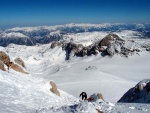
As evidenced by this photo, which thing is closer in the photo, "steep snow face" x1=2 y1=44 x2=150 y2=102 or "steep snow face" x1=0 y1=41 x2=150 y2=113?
"steep snow face" x1=0 y1=41 x2=150 y2=113

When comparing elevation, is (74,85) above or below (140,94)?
below

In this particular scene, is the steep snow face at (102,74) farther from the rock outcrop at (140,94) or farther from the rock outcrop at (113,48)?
the rock outcrop at (140,94)

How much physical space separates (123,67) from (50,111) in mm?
68713

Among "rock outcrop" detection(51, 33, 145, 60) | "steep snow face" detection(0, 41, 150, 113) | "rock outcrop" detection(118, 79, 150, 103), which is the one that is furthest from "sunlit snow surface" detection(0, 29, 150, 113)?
"rock outcrop" detection(118, 79, 150, 103)

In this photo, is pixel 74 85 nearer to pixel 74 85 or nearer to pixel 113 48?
pixel 74 85

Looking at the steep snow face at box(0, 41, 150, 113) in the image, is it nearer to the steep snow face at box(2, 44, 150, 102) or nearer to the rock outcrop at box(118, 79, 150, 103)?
the steep snow face at box(2, 44, 150, 102)

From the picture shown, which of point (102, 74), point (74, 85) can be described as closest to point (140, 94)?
point (74, 85)

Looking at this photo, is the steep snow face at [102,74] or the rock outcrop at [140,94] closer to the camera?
the rock outcrop at [140,94]

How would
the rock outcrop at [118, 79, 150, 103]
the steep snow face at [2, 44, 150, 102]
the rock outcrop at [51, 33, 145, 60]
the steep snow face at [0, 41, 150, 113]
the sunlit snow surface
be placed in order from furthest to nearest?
the rock outcrop at [51, 33, 145, 60] → the steep snow face at [2, 44, 150, 102] → the rock outcrop at [118, 79, 150, 103] → the steep snow face at [0, 41, 150, 113] → the sunlit snow surface

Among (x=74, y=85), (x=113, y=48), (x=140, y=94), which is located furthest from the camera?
(x=113, y=48)

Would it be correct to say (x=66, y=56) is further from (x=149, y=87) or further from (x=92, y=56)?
(x=149, y=87)

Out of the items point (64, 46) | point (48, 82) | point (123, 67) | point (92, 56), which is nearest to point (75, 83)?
point (48, 82)

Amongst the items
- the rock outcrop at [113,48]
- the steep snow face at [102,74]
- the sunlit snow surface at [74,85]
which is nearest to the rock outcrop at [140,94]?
the sunlit snow surface at [74,85]

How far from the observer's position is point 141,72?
74250 millimetres
